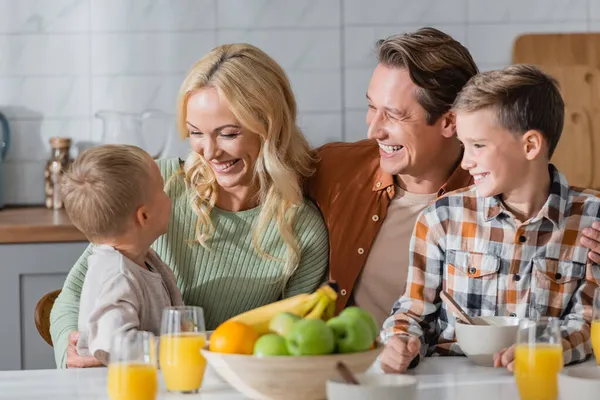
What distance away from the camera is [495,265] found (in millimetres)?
1907

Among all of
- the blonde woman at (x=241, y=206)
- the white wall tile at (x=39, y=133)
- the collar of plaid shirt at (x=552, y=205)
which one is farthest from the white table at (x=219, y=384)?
the white wall tile at (x=39, y=133)

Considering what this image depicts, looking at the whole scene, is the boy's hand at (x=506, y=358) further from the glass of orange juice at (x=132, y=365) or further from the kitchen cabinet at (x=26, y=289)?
the kitchen cabinet at (x=26, y=289)

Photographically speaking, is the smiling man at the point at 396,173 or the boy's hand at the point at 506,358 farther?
the smiling man at the point at 396,173

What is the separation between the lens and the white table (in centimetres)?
151

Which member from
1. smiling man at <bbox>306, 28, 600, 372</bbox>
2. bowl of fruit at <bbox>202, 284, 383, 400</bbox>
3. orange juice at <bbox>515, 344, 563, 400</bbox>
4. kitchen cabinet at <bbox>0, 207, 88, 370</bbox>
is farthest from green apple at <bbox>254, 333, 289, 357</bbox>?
kitchen cabinet at <bbox>0, 207, 88, 370</bbox>

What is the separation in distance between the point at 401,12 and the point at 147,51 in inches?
39.6

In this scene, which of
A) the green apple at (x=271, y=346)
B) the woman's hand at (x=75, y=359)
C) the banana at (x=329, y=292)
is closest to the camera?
the green apple at (x=271, y=346)

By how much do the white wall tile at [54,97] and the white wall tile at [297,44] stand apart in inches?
23.1

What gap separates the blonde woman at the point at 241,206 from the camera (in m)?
2.29

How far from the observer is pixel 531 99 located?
1919 millimetres

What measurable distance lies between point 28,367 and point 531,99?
207 centimetres

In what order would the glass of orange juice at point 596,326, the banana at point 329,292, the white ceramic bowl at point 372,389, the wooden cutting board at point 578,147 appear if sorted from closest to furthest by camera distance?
the white ceramic bowl at point 372,389 → the banana at point 329,292 → the glass of orange juice at point 596,326 → the wooden cutting board at point 578,147

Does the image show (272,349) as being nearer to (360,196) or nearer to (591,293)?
(591,293)

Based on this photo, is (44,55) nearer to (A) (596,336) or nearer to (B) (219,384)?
(B) (219,384)
